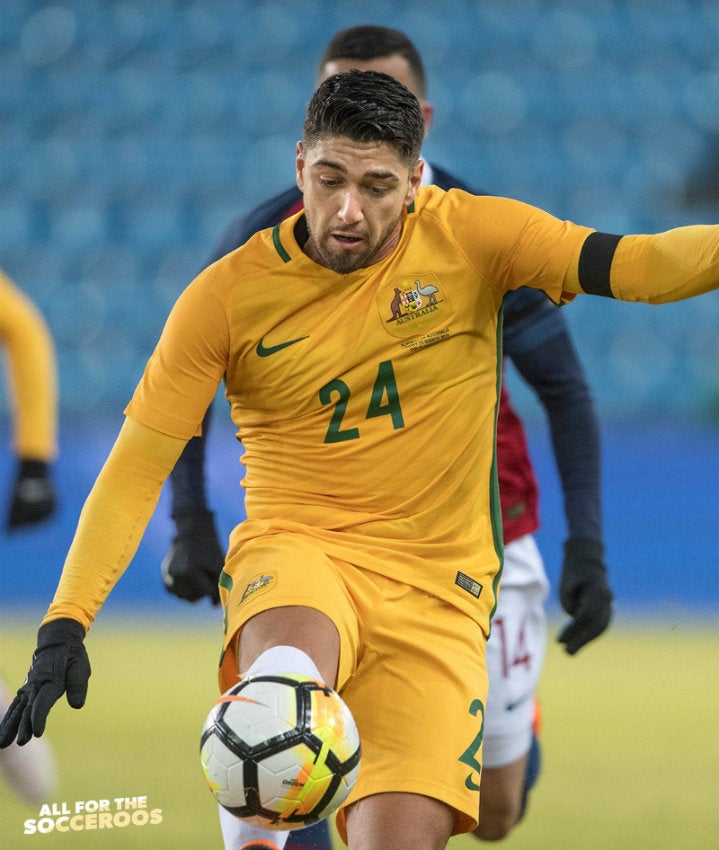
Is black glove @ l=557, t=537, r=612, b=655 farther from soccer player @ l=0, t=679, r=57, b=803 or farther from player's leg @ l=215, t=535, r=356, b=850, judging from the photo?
soccer player @ l=0, t=679, r=57, b=803

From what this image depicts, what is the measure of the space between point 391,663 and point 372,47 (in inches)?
63.4

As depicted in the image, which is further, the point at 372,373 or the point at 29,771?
the point at 29,771

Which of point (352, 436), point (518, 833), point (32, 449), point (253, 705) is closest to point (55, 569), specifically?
point (32, 449)

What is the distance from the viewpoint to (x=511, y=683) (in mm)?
3521

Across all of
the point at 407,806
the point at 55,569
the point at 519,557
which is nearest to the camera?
the point at 407,806

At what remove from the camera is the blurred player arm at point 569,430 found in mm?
3121

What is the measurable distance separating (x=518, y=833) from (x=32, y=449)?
172cm

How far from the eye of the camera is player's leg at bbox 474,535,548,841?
3.50m

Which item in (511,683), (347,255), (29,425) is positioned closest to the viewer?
(347,255)

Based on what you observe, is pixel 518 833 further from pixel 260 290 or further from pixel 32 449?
pixel 260 290

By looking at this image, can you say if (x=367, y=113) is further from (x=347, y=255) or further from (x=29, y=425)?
(x=29, y=425)

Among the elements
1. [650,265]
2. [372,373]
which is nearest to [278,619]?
[372,373]

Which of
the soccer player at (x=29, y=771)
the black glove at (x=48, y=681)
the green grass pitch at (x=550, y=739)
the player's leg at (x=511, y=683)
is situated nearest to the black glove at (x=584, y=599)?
the player's leg at (x=511, y=683)

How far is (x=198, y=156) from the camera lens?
667cm
